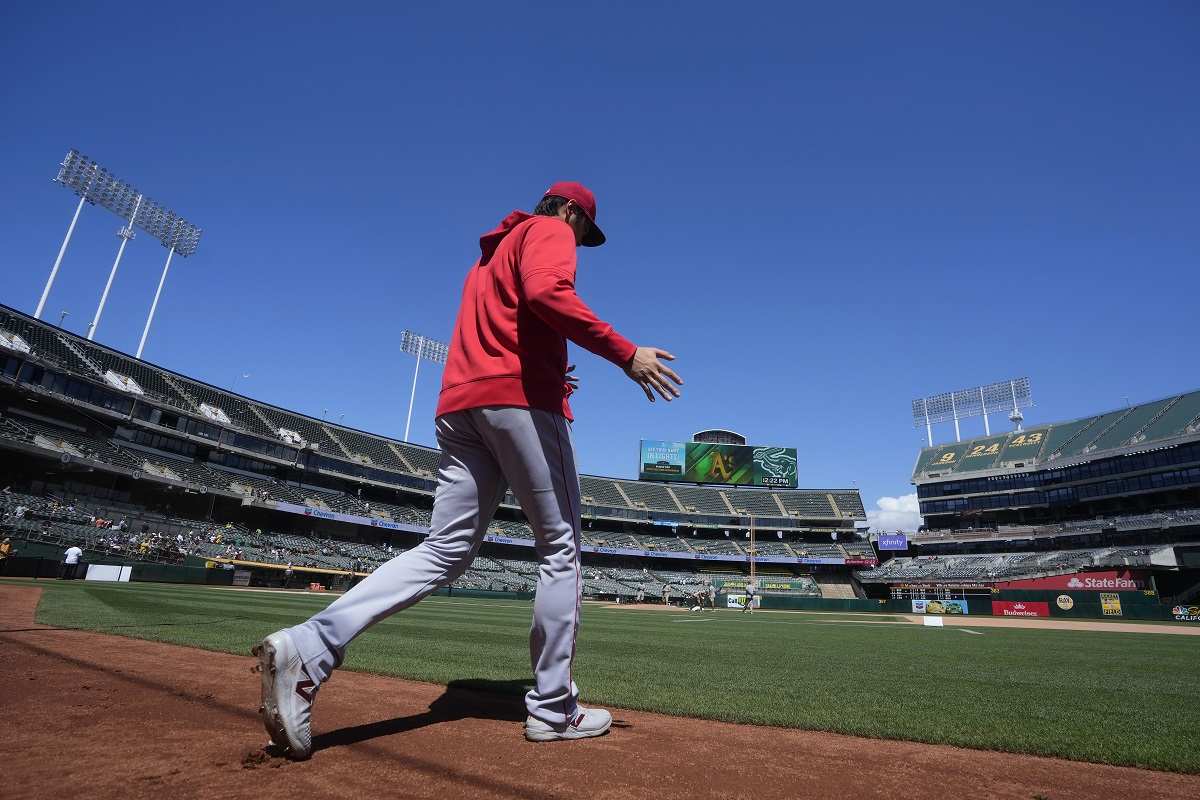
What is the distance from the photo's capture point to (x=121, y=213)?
122ft

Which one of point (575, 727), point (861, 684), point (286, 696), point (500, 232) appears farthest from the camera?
point (861, 684)

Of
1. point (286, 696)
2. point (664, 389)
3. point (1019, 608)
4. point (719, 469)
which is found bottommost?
point (286, 696)

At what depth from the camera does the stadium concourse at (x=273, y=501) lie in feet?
93.0

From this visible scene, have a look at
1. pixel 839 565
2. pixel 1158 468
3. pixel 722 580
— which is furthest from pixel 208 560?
pixel 1158 468

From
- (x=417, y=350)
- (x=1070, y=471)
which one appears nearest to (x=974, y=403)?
(x=1070, y=471)

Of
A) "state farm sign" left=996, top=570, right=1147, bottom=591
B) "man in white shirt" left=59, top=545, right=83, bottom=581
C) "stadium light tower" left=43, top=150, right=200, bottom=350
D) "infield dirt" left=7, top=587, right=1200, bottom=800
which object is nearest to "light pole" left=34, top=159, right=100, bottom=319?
"stadium light tower" left=43, top=150, right=200, bottom=350

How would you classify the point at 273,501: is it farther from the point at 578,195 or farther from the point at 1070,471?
the point at 1070,471

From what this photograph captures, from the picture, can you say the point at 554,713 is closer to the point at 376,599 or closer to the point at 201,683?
the point at 376,599

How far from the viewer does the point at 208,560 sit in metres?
27.2

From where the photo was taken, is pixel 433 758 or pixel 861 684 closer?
pixel 433 758

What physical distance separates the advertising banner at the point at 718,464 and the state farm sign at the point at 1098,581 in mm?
24412

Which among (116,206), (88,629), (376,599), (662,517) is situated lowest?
(88,629)

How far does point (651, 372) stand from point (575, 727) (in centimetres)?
137

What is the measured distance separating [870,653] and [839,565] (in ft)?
167
